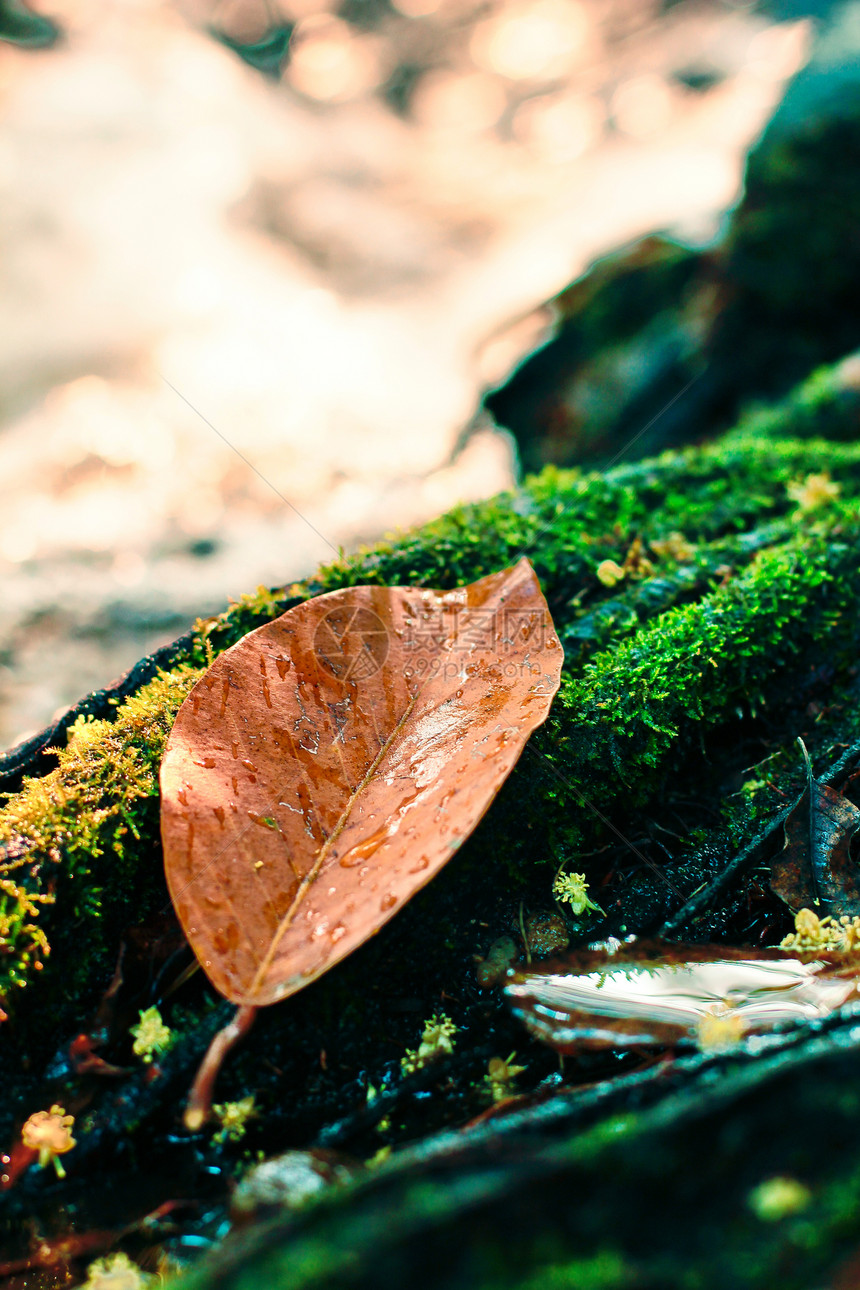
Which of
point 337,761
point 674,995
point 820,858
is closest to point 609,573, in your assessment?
point 820,858

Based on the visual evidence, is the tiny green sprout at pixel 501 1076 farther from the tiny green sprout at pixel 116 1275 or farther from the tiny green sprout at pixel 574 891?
the tiny green sprout at pixel 116 1275

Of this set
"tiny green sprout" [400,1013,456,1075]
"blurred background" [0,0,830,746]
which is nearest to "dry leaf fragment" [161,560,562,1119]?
"tiny green sprout" [400,1013,456,1075]

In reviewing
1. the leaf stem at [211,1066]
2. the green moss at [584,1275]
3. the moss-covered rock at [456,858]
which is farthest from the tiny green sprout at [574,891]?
the green moss at [584,1275]

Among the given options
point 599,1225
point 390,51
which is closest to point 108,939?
point 599,1225

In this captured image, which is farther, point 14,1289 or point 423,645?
point 423,645

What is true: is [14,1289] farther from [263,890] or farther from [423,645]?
[423,645]

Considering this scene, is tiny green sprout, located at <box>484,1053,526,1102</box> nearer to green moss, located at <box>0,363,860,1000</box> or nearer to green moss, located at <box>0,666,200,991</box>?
green moss, located at <box>0,363,860,1000</box>

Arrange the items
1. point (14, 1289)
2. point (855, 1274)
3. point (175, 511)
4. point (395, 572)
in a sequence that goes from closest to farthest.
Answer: point (855, 1274), point (14, 1289), point (395, 572), point (175, 511)
